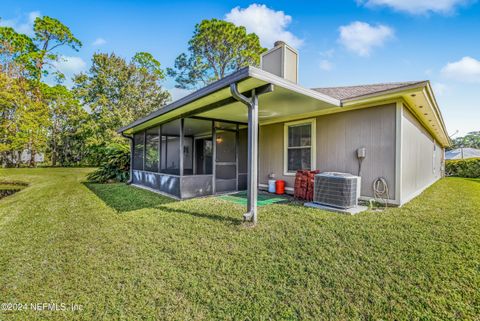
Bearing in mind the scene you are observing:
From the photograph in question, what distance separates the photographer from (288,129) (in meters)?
6.82

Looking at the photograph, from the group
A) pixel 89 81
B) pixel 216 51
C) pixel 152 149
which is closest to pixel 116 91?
pixel 89 81

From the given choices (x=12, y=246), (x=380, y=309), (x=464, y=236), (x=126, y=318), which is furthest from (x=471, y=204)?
(x=12, y=246)

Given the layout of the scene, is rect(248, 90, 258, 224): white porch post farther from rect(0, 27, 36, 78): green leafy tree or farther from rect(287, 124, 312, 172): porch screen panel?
rect(0, 27, 36, 78): green leafy tree

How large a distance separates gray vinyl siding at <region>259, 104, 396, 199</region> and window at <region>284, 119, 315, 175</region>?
7.2 inches

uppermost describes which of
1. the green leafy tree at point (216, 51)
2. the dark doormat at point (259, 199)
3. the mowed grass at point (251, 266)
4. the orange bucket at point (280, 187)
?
the green leafy tree at point (216, 51)

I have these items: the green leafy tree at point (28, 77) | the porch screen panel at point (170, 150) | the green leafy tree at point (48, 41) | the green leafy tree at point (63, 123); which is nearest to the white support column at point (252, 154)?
the porch screen panel at point (170, 150)

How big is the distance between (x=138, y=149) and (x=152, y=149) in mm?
1482

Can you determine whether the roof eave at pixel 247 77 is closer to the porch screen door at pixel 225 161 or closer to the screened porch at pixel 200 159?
the screened porch at pixel 200 159

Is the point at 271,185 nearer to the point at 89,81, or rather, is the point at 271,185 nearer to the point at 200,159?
the point at 200,159

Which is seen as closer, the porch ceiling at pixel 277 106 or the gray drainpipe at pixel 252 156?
the gray drainpipe at pixel 252 156

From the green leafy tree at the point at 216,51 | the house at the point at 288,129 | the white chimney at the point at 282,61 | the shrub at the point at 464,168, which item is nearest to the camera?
the house at the point at 288,129

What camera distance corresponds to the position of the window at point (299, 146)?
6215 mm

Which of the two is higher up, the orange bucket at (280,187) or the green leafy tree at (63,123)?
the green leafy tree at (63,123)

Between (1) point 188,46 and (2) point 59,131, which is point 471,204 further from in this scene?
(2) point 59,131
